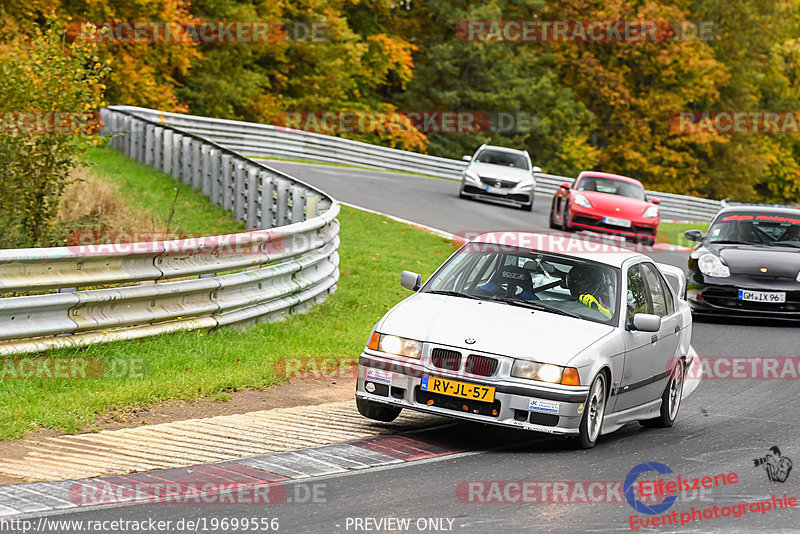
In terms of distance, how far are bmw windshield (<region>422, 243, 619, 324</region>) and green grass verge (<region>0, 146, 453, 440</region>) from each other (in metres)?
1.93

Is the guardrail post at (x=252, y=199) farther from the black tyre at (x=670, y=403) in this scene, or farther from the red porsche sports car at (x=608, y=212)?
the black tyre at (x=670, y=403)

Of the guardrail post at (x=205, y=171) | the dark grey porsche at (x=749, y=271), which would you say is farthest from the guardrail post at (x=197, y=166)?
the dark grey porsche at (x=749, y=271)

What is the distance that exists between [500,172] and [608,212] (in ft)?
20.3

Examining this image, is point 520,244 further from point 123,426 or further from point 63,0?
point 63,0

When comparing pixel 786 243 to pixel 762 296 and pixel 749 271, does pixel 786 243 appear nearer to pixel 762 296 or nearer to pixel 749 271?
pixel 749 271

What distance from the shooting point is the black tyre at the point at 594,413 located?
26.3ft

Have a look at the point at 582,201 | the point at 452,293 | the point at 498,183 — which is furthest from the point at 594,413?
the point at 498,183

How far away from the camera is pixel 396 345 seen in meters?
8.07

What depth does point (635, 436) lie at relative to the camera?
9219mm

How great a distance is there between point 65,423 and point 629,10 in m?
53.5

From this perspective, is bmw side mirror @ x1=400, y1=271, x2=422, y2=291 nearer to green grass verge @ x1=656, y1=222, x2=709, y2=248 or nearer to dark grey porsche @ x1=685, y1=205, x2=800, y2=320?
dark grey porsche @ x1=685, y1=205, x2=800, y2=320

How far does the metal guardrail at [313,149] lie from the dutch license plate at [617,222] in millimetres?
12217

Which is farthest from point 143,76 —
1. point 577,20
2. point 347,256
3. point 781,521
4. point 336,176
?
point 781,521

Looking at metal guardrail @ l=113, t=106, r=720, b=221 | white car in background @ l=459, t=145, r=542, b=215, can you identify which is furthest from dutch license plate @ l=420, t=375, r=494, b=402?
metal guardrail @ l=113, t=106, r=720, b=221
